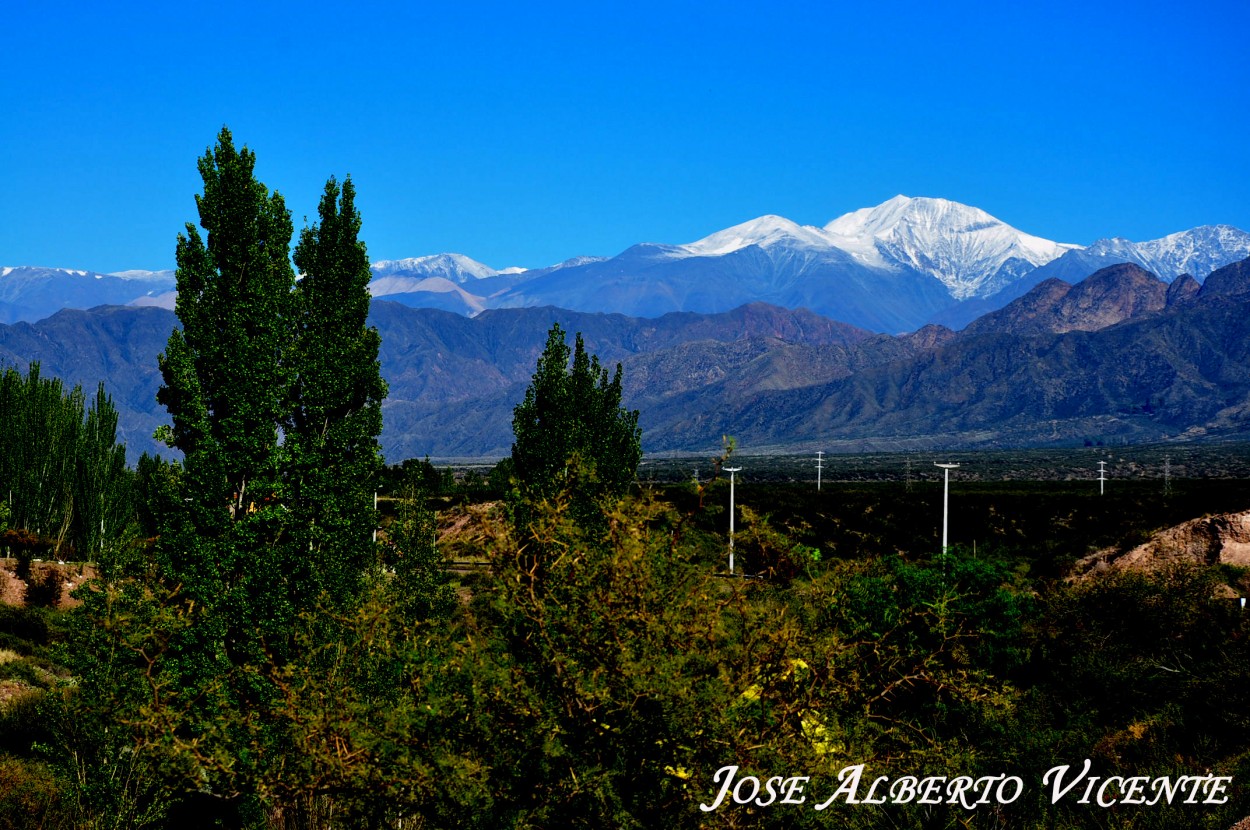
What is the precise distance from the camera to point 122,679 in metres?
18.5

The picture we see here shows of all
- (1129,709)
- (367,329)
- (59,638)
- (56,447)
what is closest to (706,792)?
(1129,709)

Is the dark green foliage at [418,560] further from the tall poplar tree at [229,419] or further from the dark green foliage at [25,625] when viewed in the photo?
the dark green foliage at [25,625]

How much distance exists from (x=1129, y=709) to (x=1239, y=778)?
21.4ft

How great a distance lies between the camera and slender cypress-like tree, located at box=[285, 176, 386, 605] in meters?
25.0

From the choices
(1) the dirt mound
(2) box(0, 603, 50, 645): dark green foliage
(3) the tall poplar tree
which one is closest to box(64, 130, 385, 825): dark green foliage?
(3) the tall poplar tree

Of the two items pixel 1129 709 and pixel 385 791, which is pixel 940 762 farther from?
pixel 1129 709

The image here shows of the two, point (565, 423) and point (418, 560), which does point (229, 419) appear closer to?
point (418, 560)

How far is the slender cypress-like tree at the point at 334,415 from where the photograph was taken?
25.0m
